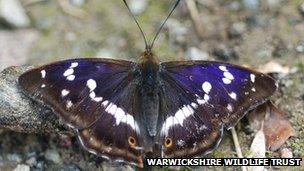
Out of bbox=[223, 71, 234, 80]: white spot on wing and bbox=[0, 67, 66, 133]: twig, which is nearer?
bbox=[223, 71, 234, 80]: white spot on wing

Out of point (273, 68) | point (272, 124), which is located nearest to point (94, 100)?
point (272, 124)

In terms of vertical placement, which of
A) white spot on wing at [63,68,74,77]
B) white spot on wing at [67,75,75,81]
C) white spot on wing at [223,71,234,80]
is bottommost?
white spot on wing at [67,75,75,81]

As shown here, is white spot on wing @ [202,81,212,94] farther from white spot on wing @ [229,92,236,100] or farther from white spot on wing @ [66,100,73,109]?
white spot on wing @ [66,100,73,109]

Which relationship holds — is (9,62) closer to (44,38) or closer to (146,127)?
(44,38)

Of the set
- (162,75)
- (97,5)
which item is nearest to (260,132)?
(162,75)

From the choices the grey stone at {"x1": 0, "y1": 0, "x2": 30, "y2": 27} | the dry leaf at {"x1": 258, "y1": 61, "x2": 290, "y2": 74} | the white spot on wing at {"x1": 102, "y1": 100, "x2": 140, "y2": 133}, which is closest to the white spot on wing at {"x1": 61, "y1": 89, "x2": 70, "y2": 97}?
the white spot on wing at {"x1": 102, "y1": 100, "x2": 140, "y2": 133}

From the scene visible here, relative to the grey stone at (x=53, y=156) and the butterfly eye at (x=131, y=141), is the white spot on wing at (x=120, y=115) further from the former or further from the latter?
the grey stone at (x=53, y=156)
